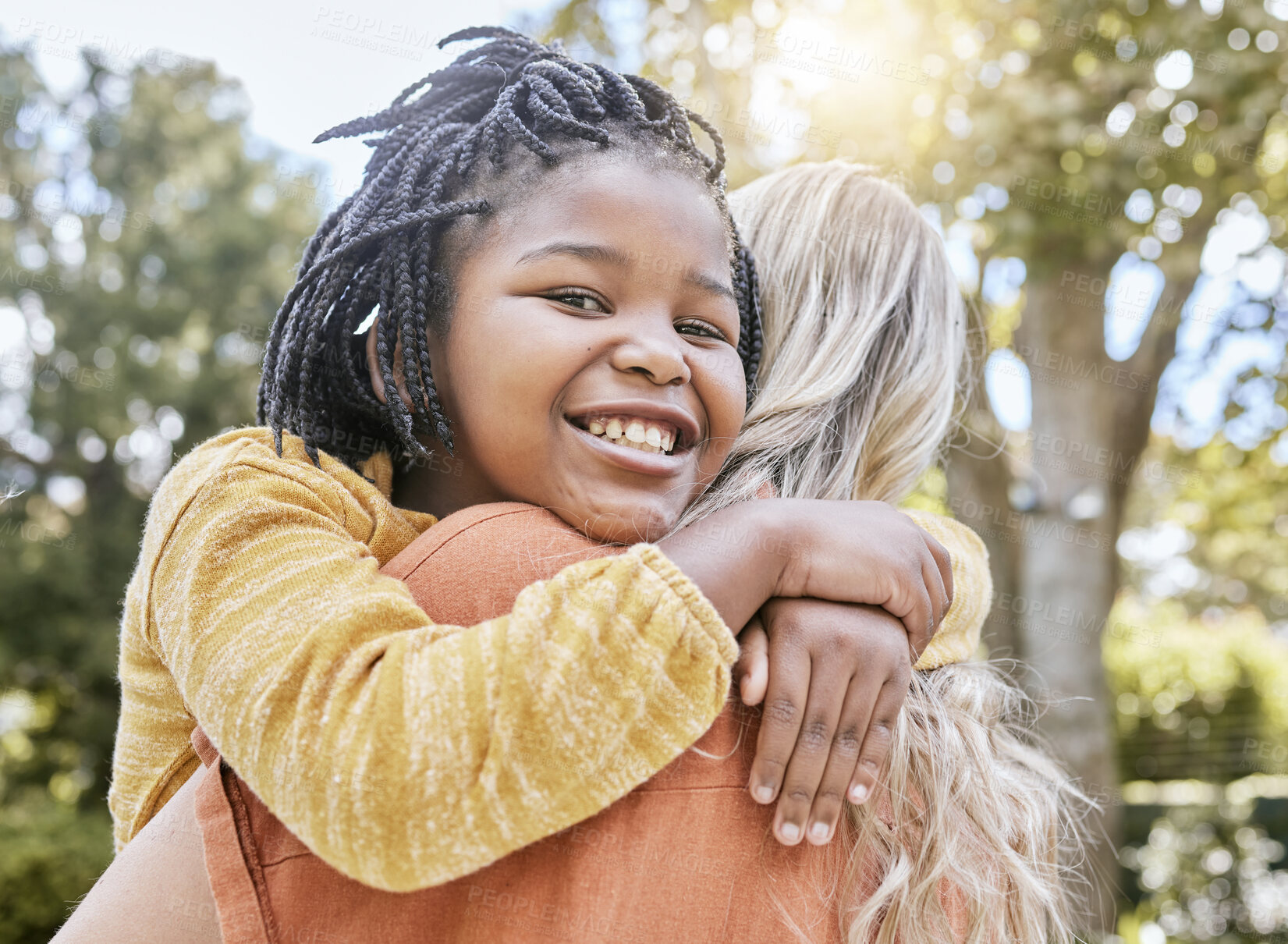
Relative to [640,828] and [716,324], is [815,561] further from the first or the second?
[716,324]

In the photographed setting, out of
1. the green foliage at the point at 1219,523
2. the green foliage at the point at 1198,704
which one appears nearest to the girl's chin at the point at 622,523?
the green foliage at the point at 1219,523

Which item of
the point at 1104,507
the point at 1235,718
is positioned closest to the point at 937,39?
the point at 1104,507

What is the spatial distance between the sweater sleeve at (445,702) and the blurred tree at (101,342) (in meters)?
7.95

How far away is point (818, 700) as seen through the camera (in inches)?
49.1

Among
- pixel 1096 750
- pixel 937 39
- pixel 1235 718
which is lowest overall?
pixel 1235 718

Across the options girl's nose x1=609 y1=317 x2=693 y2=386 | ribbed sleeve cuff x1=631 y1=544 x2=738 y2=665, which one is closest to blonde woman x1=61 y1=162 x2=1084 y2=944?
ribbed sleeve cuff x1=631 y1=544 x2=738 y2=665

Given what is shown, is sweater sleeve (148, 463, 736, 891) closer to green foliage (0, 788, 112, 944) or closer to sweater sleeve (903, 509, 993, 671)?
sweater sleeve (903, 509, 993, 671)

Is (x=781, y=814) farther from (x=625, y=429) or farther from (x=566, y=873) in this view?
(x=625, y=429)

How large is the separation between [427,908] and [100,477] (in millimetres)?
9047

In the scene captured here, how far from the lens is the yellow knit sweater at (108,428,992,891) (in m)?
1.04

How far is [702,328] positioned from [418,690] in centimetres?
90

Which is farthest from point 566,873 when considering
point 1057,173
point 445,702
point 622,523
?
point 1057,173

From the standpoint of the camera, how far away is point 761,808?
124 centimetres

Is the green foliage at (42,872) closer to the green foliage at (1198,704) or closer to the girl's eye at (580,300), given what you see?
the girl's eye at (580,300)
